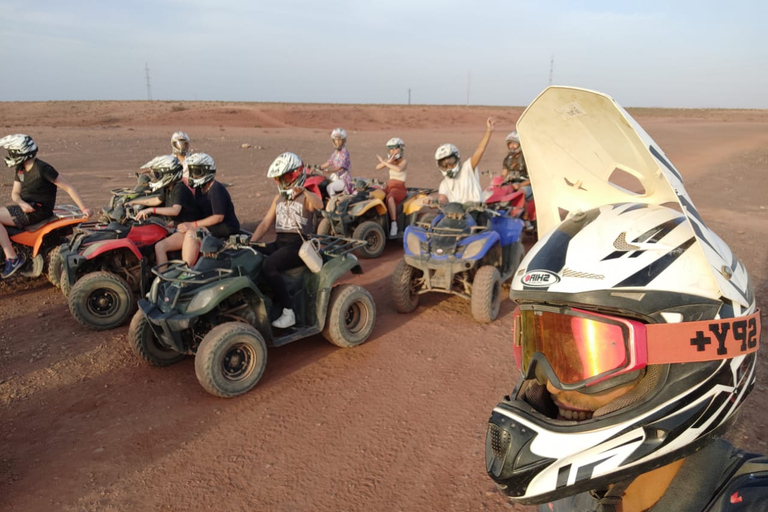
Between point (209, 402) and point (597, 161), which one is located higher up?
point (597, 161)

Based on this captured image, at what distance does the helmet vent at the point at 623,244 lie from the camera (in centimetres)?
156

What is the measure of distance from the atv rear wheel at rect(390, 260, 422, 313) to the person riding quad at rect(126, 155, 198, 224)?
2.86 m

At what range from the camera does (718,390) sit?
57.5 inches

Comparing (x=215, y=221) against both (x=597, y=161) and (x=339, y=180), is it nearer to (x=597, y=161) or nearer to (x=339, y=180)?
(x=339, y=180)

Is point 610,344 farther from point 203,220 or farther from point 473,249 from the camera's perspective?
point 203,220

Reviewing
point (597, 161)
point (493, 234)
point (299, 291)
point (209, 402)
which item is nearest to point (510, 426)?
point (597, 161)

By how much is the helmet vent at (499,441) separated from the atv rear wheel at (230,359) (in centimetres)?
351

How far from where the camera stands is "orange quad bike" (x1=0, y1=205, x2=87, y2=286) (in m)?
7.40

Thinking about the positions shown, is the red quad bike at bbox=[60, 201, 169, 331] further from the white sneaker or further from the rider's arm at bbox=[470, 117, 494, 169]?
the rider's arm at bbox=[470, 117, 494, 169]

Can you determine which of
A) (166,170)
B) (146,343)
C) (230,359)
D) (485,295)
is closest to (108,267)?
(166,170)

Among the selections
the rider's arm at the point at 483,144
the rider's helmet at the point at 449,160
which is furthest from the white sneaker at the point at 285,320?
the rider's arm at the point at 483,144

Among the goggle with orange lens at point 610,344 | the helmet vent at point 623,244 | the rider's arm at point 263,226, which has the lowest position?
the rider's arm at point 263,226

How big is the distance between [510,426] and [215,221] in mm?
5595

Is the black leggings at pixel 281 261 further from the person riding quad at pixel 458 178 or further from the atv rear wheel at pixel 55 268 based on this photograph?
the atv rear wheel at pixel 55 268
